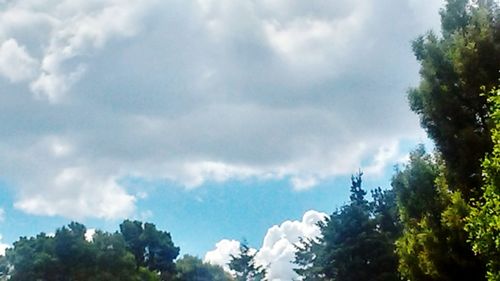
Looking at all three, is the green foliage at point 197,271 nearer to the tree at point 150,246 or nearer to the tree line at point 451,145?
the tree at point 150,246

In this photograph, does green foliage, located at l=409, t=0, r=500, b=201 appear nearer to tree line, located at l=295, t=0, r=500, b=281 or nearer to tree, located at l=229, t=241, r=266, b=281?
tree line, located at l=295, t=0, r=500, b=281

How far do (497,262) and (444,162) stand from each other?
5389 mm

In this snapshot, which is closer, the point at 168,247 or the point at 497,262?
the point at 497,262

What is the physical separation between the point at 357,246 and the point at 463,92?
97.8 ft

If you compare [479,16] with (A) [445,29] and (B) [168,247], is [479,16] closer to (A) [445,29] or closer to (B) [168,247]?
(A) [445,29]

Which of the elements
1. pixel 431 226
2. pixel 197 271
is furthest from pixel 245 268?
pixel 431 226

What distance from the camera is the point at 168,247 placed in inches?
3634

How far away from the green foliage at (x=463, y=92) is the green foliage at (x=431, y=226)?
76 centimetres

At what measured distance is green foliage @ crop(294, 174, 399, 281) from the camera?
46.2 m

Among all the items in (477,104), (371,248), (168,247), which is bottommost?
(477,104)

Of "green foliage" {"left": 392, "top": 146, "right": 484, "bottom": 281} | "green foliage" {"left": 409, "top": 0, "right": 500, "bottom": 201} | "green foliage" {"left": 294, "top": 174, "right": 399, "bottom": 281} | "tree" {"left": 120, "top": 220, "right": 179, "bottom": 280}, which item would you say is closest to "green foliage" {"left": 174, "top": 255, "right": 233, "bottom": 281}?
"tree" {"left": 120, "top": 220, "right": 179, "bottom": 280}

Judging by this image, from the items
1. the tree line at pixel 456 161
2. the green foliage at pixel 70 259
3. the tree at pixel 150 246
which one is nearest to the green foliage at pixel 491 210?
the tree line at pixel 456 161

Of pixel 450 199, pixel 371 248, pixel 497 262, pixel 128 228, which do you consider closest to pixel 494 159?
pixel 497 262

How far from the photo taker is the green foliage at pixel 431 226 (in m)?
17.5
